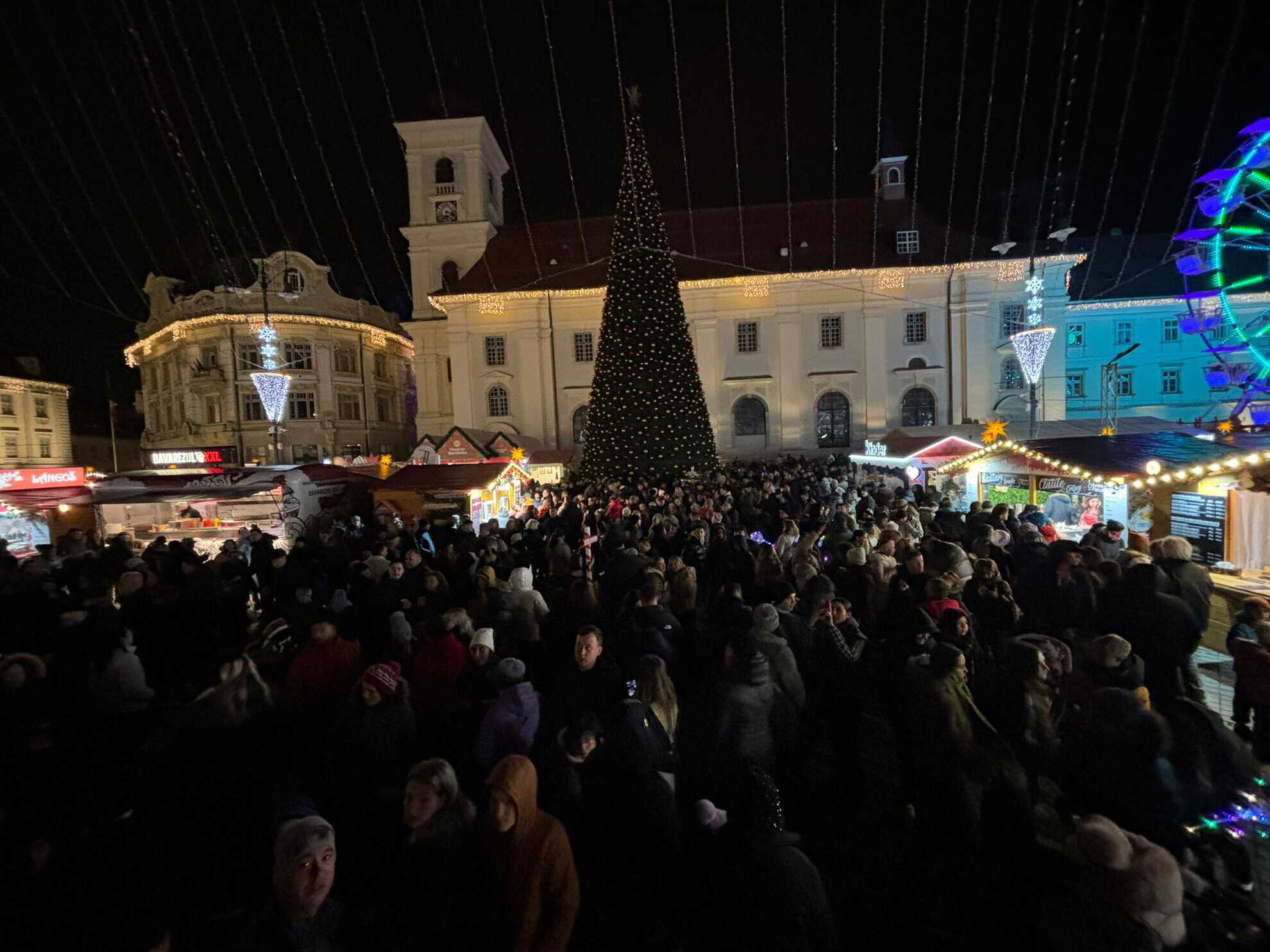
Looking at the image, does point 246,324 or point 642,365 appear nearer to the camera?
point 642,365

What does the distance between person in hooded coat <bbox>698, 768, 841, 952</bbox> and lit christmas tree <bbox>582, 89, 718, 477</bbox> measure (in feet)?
56.1

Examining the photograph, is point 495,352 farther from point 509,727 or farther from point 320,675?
point 509,727

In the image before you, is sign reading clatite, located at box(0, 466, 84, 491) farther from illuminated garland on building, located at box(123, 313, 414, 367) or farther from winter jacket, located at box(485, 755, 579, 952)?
illuminated garland on building, located at box(123, 313, 414, 367)

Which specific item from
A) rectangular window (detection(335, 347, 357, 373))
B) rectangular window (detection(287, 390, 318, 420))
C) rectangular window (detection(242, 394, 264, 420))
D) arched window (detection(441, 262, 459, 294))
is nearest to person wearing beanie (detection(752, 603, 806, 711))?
arched window (detection(441, 262, 459, 294))

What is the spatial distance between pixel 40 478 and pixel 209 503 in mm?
3149

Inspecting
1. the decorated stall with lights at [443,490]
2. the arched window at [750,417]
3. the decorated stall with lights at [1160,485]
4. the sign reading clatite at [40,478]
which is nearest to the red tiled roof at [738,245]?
the arched window at [750,417]

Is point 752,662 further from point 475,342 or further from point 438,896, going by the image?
point 475,342

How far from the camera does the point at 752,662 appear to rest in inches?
145

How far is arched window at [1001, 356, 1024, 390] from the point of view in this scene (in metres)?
30.6

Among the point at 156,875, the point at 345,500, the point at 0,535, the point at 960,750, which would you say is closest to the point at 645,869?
the point at 960,750

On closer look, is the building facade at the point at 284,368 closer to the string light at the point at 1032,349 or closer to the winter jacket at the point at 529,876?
the string light at the point at 1032,349

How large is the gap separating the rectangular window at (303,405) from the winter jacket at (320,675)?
3746 cm

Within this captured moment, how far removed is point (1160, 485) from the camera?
9.41m

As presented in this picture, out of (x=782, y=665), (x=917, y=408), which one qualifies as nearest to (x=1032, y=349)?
(x=917, y=408)
